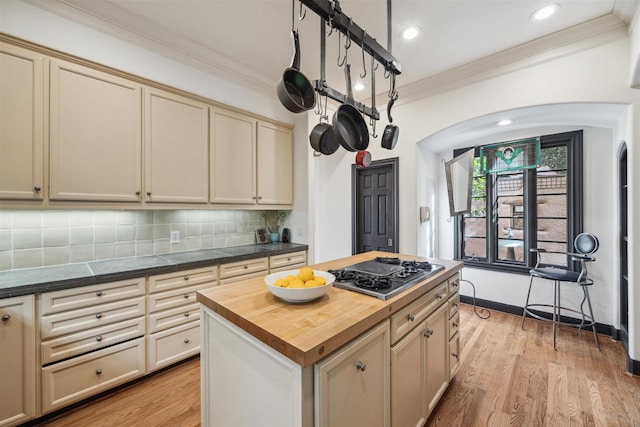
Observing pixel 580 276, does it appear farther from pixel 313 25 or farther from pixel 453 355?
pixel 313 25

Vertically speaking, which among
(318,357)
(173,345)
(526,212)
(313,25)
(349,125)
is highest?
(313,25)

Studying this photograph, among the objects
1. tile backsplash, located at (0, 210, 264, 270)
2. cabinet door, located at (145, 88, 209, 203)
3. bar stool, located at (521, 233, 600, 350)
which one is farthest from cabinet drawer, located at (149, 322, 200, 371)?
bar stool, located at (521, 233, 600, 350)

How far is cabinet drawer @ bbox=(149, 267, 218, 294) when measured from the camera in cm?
208

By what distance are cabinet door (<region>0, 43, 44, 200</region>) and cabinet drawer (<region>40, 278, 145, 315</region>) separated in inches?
27.1

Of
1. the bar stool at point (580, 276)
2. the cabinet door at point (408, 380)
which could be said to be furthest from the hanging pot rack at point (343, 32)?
the bar stool at point (580, 276)

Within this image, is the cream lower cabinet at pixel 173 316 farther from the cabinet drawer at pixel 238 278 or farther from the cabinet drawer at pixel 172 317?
the cabinet drawer at pixel 238 278

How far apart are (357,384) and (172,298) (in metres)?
1.80

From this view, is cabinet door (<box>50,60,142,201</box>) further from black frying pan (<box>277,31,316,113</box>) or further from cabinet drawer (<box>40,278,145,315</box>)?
black frying pan (<box>277,31,316,113</box>)

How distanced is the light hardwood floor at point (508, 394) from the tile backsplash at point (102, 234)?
1.13 metres

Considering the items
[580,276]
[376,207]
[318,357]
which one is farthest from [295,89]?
[580,276]

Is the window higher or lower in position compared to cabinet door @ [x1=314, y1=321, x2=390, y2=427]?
higher

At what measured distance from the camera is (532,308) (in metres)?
3.24

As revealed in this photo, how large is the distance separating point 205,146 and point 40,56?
1196mm

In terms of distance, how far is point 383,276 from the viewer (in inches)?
62.0
